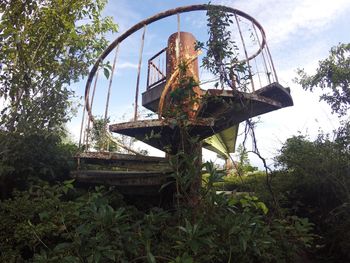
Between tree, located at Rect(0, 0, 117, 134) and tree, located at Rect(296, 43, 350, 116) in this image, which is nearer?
tree, located at Rect(0, 0, 117, 134)

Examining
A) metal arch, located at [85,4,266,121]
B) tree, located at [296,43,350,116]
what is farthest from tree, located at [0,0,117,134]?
tree, located at [296,43,350,116]

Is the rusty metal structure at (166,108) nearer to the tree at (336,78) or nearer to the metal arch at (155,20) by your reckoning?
the metal arch at (155,20)

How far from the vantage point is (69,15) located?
4703 mm

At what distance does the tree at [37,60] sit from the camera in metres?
4.36

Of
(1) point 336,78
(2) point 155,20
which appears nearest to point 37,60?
(2) point 155,20

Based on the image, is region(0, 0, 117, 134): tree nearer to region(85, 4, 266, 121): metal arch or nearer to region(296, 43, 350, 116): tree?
region(85, 4, 266, 121): metal arch

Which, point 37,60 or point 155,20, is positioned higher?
point 155,20

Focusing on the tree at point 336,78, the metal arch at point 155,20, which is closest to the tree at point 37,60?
the metal arch at point 155,20

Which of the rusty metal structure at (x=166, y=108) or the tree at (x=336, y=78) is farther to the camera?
the tree at (x=336, y=78)

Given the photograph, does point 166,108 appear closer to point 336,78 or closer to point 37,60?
point 37,60

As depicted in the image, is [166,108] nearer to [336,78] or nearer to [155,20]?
[155,20]

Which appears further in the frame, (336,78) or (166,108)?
(336,78)

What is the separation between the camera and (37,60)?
4652 millimetres

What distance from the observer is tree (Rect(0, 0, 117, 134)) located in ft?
14.3
